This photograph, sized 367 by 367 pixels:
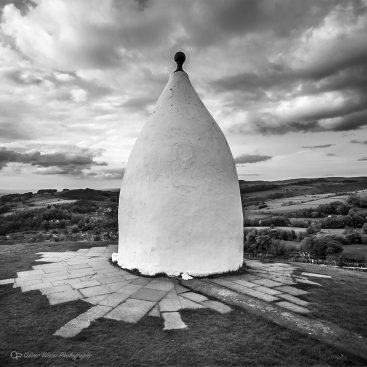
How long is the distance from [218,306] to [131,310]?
136 centimetres

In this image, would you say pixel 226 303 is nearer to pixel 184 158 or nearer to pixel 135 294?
pixel 135 294

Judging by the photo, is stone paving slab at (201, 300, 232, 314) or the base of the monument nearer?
stone paving slab at (201, 300, 232, 314)

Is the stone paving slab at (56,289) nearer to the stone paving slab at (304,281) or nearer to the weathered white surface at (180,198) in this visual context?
the weathered white surface at (180,198)

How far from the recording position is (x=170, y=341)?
12.5 feet

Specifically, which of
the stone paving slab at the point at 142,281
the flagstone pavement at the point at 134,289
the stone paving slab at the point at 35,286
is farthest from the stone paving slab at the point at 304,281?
Answer: the stone paving slab at the point at 35,286

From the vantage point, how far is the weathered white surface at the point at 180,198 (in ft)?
21.9

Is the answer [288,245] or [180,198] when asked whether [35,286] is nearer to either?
[180,198]

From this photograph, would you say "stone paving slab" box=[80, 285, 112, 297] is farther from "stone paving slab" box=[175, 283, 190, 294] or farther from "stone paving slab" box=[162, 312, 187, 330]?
"stone paving slab" box=[162, 312, 187, 330]

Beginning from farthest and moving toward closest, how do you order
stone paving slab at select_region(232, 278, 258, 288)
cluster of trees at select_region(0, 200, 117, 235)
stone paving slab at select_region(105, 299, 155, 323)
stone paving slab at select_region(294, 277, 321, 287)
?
1. cluster of trees at select_region(0, 200, 117, 235)
2. stone paving slab at select_region(294, 277, 321, 287)
3. stone paving slab at select_region(232, 278, 258, 288)
4. stone paving slab at select_region(105, 299, 155, 323)

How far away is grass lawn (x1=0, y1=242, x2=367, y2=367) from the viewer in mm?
3389

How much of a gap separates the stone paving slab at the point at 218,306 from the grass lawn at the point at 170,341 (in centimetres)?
13

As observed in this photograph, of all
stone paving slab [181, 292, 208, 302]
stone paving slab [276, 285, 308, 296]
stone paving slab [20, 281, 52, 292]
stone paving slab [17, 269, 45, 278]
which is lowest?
stone paving slab [276, 285, 308, 296]

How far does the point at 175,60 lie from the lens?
318 inches

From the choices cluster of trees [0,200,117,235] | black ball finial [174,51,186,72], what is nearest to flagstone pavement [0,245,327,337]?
black ball finial [174,51,186,72]
